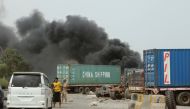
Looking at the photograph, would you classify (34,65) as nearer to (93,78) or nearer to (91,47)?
(91,47)

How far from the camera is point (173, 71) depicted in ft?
97.8

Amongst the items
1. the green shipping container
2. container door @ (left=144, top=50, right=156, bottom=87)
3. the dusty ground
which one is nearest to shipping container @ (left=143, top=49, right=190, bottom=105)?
→ container door @ (left=144, top=50, right=156, bottom=87)

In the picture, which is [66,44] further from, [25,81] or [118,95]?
[25,81]

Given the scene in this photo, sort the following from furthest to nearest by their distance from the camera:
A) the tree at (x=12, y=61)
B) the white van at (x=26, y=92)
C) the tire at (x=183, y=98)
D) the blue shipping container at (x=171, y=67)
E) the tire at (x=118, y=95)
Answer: the tree at (x=12, y=61) < the tire at (x=118, y=95) < the blue shipping container at (x=171, y=67) < the tire at (x=183, y=98) < the white van at (x=26, y=92)

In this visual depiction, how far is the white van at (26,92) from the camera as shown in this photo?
1880 cm

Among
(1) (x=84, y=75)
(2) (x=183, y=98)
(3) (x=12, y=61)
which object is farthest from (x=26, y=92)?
(3) (x=12, y=61)

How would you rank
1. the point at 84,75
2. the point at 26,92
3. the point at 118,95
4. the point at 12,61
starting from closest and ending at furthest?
1. the point at 26,92
2. the point at 118,95
3. the point at 84,75
4. the point at 12,61

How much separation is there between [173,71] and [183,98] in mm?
1736

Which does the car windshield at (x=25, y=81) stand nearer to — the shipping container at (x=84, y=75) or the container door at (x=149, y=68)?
the container door at (x=149, y=68)

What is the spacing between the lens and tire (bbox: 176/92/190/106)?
1166 inches

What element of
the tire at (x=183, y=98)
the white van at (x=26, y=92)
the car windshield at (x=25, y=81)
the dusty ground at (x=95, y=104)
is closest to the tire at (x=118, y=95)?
the dusty ground at (x=95, y=104)

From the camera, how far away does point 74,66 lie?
194 feet

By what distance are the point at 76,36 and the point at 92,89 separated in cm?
2292

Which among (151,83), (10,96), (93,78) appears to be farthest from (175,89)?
(93,78)
